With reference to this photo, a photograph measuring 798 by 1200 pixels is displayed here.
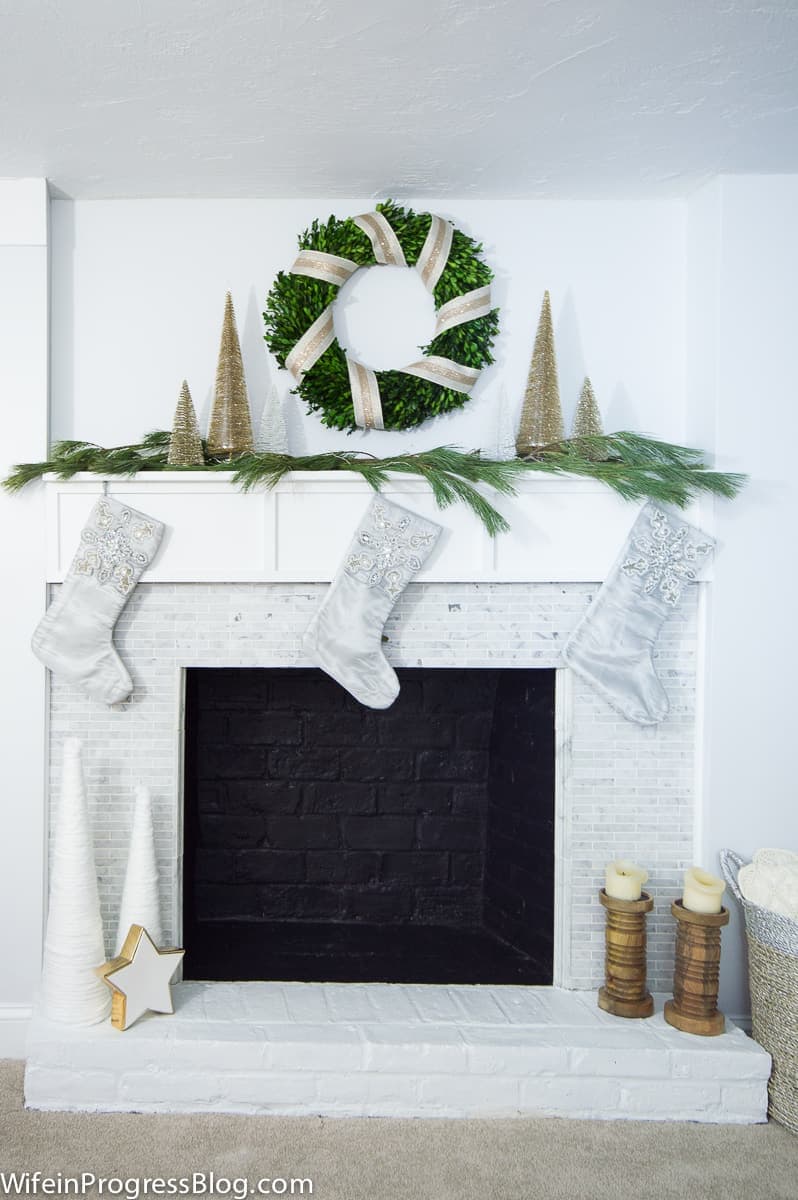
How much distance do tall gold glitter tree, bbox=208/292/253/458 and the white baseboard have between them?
1.56m

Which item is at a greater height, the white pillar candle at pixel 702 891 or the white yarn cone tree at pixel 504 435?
the white yarn cone tree at pixel 504 435

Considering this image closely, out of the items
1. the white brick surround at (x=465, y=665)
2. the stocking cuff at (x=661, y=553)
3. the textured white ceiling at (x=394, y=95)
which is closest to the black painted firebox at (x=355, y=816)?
the white brick surround at (x=465, y=665)

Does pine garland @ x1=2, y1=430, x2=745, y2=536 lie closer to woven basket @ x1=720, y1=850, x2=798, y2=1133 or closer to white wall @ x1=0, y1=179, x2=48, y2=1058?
white wall @ x1=0, y1=179, x2=48, y2=1058

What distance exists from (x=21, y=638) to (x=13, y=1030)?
1027 mm

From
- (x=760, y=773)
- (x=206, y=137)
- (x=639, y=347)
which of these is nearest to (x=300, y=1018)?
(x=760, y=773)

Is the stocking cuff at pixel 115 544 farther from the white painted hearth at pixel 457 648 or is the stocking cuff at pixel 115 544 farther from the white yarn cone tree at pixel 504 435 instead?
the white yarn cone tree at pixel 504 435

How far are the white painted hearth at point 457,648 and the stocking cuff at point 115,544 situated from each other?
0.14ft

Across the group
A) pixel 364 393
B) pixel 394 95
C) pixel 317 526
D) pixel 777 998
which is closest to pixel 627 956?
pixel 777 998

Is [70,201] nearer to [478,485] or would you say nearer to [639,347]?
[478,485]

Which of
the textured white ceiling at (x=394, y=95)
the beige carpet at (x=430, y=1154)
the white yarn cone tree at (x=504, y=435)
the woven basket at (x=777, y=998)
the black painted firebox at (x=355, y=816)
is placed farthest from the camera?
the black painted firebox at (x=355, y=816)

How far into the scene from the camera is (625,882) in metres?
2.33

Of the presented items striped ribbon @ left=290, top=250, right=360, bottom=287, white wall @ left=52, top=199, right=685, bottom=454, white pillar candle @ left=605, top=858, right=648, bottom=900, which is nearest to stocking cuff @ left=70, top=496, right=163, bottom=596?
white wall @ left=52, top=199, right=685, bottom=454

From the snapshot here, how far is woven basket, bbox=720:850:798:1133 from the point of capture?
2141 mm

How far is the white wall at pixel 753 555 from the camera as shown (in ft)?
7.89
